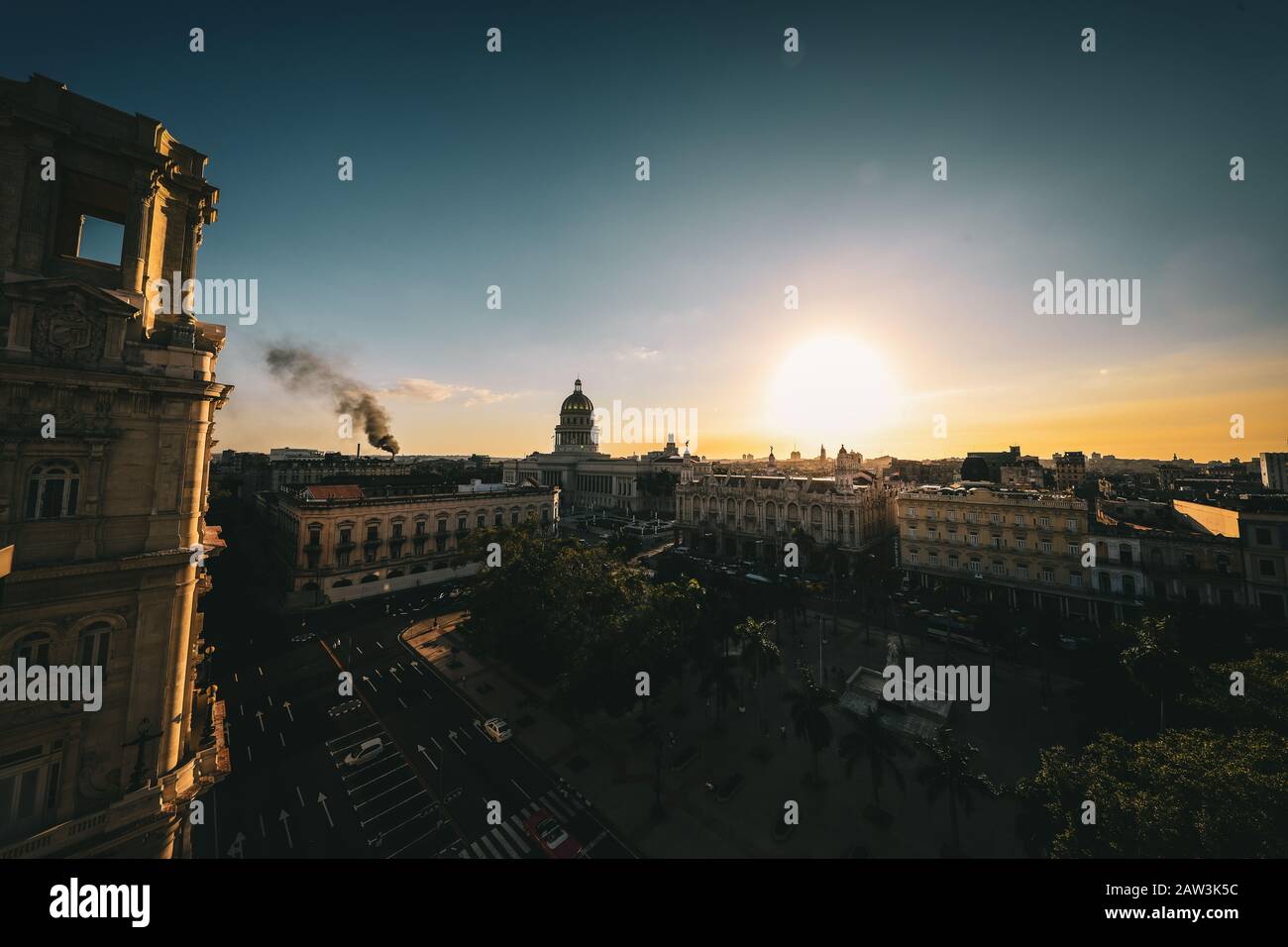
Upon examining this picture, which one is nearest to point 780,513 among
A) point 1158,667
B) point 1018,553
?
point 1018,553

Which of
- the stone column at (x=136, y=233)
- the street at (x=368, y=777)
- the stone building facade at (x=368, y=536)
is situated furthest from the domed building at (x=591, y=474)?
the stone column at (x=136, y=233)

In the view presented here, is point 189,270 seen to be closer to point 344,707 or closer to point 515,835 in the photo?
point 515,835

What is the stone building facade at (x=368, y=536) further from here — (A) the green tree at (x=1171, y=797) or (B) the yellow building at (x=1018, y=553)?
(A) the green tree at (x=1171, y=797)

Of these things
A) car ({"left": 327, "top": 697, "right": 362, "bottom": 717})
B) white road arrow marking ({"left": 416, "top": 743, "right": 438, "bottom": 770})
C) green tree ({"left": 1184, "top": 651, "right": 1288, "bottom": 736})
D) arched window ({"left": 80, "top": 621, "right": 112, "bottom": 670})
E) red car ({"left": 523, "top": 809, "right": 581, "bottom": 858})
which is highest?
arched window ({"left": 80, "top": 621, "right": 112, "bottom": 670})

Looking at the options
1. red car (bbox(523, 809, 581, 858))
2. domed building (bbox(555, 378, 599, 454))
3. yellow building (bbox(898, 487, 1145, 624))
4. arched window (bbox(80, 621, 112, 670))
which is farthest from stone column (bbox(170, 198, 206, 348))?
domed building (bbox(555, 378, 599, 454))

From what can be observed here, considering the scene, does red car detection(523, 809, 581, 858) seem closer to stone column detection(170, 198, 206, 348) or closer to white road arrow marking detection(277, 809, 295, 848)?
white road arrow marking detection(277, 809, 295, 848)
